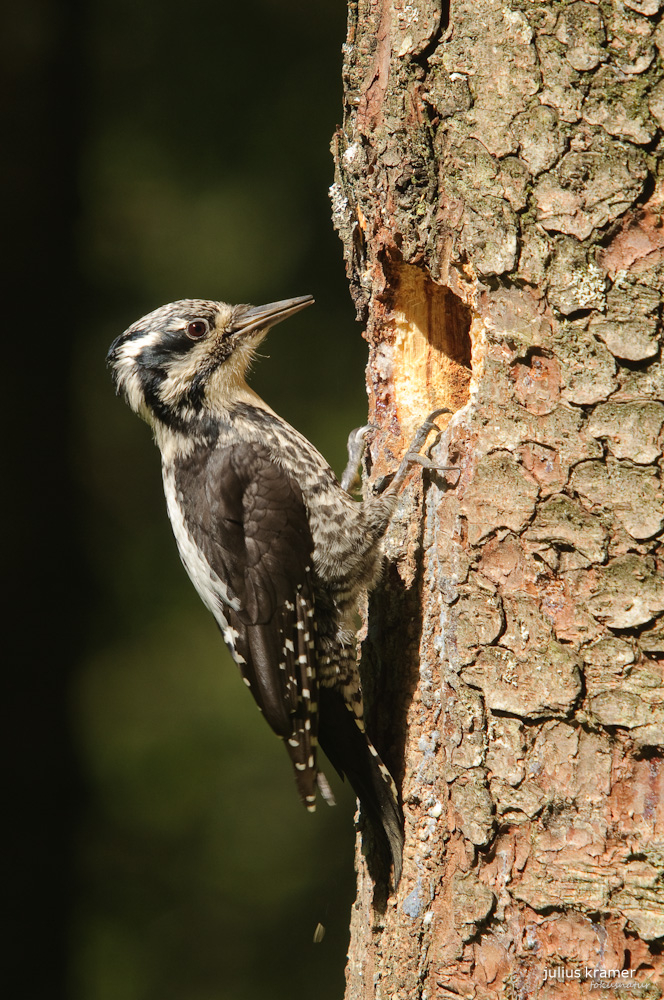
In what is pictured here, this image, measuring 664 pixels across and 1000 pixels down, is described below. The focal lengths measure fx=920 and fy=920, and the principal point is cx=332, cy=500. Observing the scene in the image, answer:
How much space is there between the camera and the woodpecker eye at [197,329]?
2814mm

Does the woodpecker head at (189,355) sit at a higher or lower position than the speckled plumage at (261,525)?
higher

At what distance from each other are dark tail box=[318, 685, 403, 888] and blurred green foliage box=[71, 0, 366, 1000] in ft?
7.78

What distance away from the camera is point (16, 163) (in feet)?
12.0

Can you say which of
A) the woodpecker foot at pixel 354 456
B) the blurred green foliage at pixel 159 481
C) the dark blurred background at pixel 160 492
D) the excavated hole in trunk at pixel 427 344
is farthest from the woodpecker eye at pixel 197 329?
the blurred green foliage at pixel 159 481

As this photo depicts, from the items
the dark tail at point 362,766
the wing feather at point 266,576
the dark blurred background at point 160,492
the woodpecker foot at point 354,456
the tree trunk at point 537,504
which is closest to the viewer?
the tree trunk at point 537,504

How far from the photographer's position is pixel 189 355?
111 inches

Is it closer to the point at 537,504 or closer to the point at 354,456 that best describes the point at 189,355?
the point at 354,456

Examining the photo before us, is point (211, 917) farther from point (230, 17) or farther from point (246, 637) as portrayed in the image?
point (230, 17)

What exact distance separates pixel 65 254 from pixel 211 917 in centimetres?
341

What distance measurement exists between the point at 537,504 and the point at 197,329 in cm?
140

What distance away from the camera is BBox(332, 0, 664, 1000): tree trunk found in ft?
5.54

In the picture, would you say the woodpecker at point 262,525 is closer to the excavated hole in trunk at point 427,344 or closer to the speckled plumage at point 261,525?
the speckled plumage at point 261,525

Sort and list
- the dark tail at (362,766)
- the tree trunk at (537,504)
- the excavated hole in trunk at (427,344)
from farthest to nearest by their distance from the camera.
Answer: the excavated hole in trunk at (427,344) < the dark tail at (362,766) < the tree trunk at (537,504)

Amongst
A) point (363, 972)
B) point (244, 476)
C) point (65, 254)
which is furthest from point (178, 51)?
point (363, 972)
